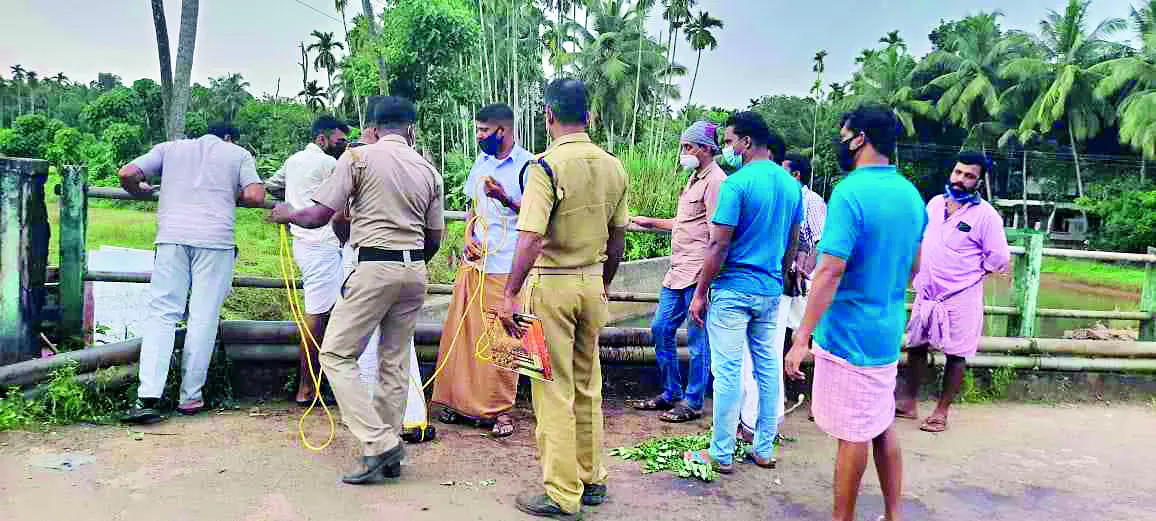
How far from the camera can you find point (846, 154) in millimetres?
3615

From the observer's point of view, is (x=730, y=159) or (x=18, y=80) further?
(x=18, y=80)

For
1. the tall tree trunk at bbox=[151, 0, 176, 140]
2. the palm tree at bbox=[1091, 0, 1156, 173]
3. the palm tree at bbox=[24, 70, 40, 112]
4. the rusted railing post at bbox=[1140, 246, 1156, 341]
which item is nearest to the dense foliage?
the palm tree at bbox=[1091, 0, 1156, 173]

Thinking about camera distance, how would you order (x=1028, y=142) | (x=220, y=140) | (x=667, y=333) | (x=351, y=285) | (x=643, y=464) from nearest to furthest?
(x=351, y=285) < (x=643, y=464) < (x=220, y=140) < (x=667, y=333) < (x=1028, y=142)

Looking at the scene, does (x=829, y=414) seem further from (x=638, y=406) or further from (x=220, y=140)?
(x=220, y=140)

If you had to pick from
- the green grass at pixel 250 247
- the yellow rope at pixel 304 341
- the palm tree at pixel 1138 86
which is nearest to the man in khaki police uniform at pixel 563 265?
the yellow rope at pixel 304 341

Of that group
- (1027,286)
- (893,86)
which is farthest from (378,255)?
(893,86)

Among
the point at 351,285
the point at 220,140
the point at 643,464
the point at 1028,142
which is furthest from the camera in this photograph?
the point at 1028,142

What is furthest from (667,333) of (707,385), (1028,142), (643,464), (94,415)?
(1028,142)

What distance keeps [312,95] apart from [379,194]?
57.4 metres

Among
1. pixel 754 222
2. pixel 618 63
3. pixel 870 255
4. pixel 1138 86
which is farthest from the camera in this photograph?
pixel 618 63

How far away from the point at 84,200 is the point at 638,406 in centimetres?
362

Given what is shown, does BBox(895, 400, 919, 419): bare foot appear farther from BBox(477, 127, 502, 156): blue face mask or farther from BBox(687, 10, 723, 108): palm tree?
BBox(687, 10, 723, 108): palm tree

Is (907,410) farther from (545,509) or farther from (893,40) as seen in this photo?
(893,40)

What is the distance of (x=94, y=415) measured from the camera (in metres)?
4.55
